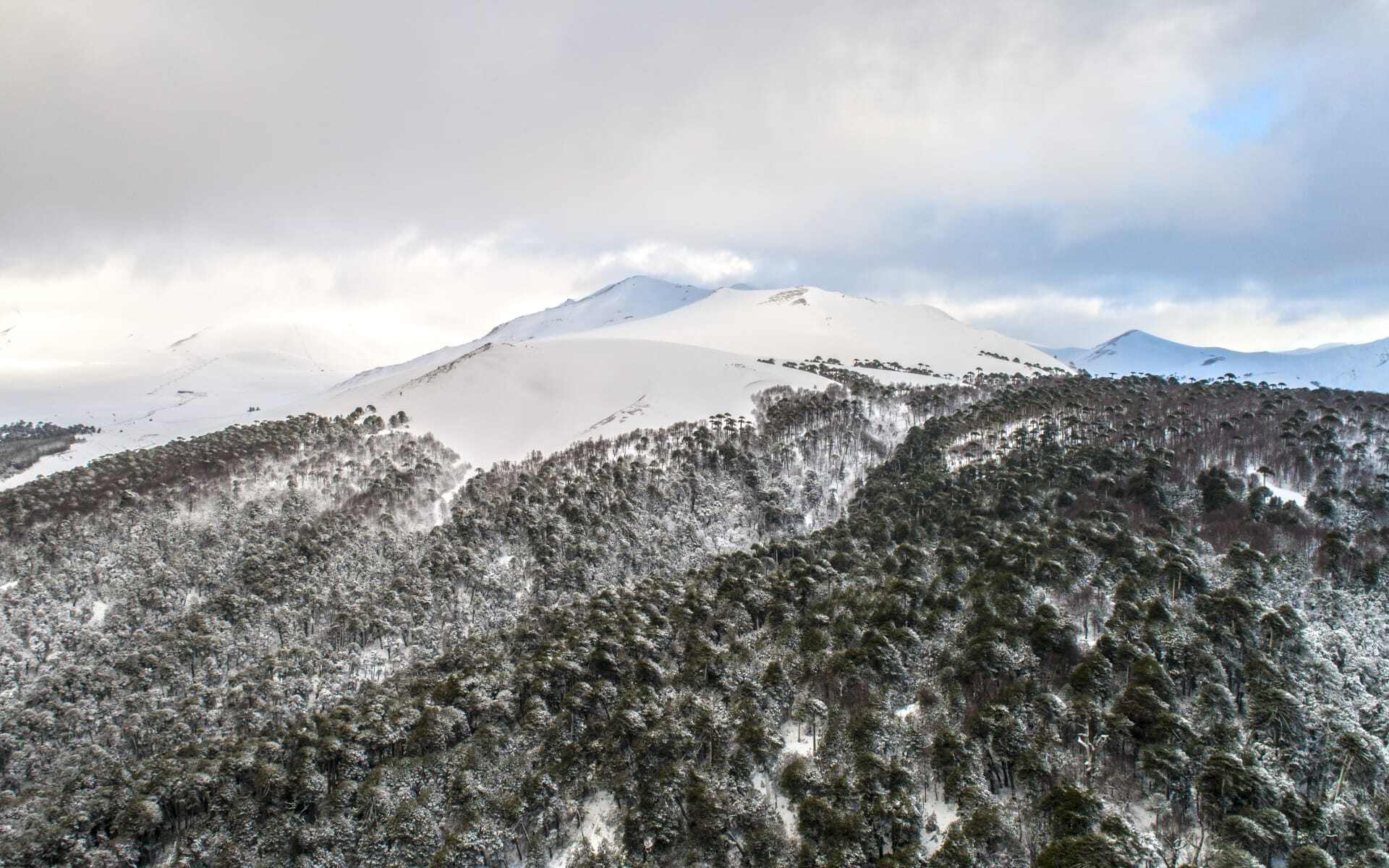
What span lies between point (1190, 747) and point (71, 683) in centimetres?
10200

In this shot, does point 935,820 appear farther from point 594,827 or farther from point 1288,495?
point 1288,495

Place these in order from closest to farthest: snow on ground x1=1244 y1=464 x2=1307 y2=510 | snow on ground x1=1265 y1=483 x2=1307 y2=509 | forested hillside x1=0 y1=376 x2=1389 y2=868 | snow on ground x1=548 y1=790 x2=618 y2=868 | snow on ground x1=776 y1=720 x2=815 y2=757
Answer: forested hillside x1=0 y1=376 x2=1389 y2=868 < snow on ground x1=548 y1=790 x2=618 y2=868 < snow on ground x1=776 y1=720 x2=815 y2=757 < snow on ground x1=1244 y1=464 x2=1307 y2=510 < snow on ground x1=1265 y1=483 x2=1307 y2=509

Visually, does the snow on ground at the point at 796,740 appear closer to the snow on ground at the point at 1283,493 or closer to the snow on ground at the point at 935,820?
the snow on ground at the point at 935,820

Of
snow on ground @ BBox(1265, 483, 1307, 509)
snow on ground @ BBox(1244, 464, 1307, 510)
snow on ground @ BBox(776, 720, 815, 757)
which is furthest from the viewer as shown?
snow on ground @ BBox(1265, 483, 1307, 509)

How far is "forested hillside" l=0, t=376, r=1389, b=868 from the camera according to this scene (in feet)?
136

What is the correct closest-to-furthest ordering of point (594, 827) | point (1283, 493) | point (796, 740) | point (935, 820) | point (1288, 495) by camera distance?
point (935, 820), point (594, 827), point (796, 740), point (1288, 495), point (1283, 493)

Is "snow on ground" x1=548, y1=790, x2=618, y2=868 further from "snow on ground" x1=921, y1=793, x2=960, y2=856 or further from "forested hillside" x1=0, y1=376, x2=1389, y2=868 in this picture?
"snow on ground" x1=921, y1=793, x2=960, y2=856

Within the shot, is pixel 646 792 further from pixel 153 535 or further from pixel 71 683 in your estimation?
pixel 153 535

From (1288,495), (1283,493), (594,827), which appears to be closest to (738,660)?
(594,827)

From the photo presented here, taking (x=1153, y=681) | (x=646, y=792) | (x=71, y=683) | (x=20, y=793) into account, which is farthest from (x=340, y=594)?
(x=1153, y=681)

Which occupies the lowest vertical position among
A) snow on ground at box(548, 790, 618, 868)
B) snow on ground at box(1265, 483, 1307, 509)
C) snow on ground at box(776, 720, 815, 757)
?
snow on ground at box(548, 790, 618, 868)

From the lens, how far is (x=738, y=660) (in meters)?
58.6

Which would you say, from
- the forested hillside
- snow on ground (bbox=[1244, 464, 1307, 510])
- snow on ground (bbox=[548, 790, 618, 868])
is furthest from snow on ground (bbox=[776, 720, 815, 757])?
snow on ground (bbox=[1244, 464, 1307, 510])

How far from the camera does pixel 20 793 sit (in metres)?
62.7
